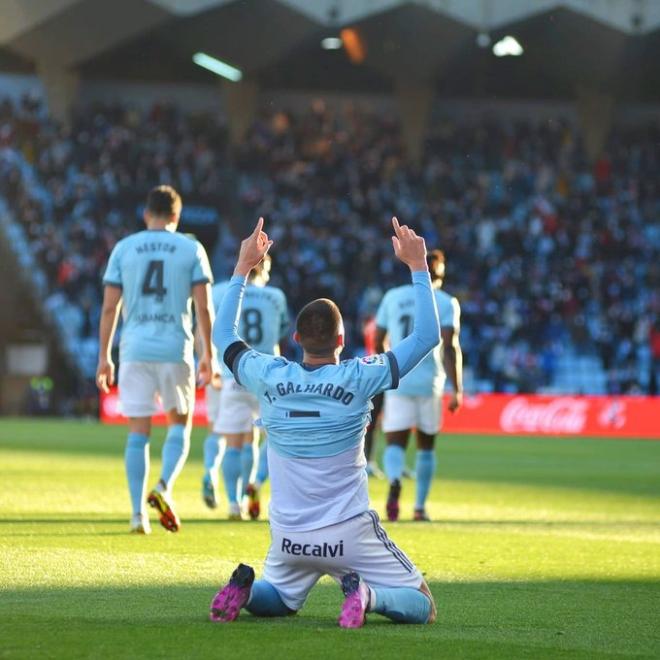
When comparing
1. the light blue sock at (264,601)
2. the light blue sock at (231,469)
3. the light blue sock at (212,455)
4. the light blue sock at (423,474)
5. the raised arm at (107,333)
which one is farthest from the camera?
the light blue sock at (212,455)

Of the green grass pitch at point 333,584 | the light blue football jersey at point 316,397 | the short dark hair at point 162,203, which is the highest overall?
the short dark hair at point 162,203

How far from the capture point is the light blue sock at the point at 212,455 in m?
14.5

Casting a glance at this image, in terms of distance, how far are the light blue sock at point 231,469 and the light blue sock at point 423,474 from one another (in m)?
1.56

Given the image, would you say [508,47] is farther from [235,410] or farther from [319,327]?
[319,327]

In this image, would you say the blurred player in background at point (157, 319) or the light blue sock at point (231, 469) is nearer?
the blurred player in background at point (157, 319)

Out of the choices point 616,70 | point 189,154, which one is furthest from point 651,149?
point 189,154

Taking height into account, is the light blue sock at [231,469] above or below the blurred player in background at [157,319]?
below

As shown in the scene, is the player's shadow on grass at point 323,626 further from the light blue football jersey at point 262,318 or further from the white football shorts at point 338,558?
the light blue football jersey at point 262,318

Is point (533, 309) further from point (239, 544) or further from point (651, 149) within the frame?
point (239, 544)

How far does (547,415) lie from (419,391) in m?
22.5

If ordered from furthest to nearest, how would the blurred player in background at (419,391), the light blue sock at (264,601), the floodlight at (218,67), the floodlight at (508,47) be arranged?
the floodlight at (218,67)
the floodlight at (508,47)
the blurred player in background at (419,391)
the light blue sock at (264,601)

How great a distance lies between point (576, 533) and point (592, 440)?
2053cm

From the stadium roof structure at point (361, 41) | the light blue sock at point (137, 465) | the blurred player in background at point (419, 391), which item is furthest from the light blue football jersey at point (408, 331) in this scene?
the stadium roof structure at point (361, 41)

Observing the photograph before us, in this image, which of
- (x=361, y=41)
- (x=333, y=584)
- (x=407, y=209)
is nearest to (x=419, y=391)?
(x=333, y=584)
